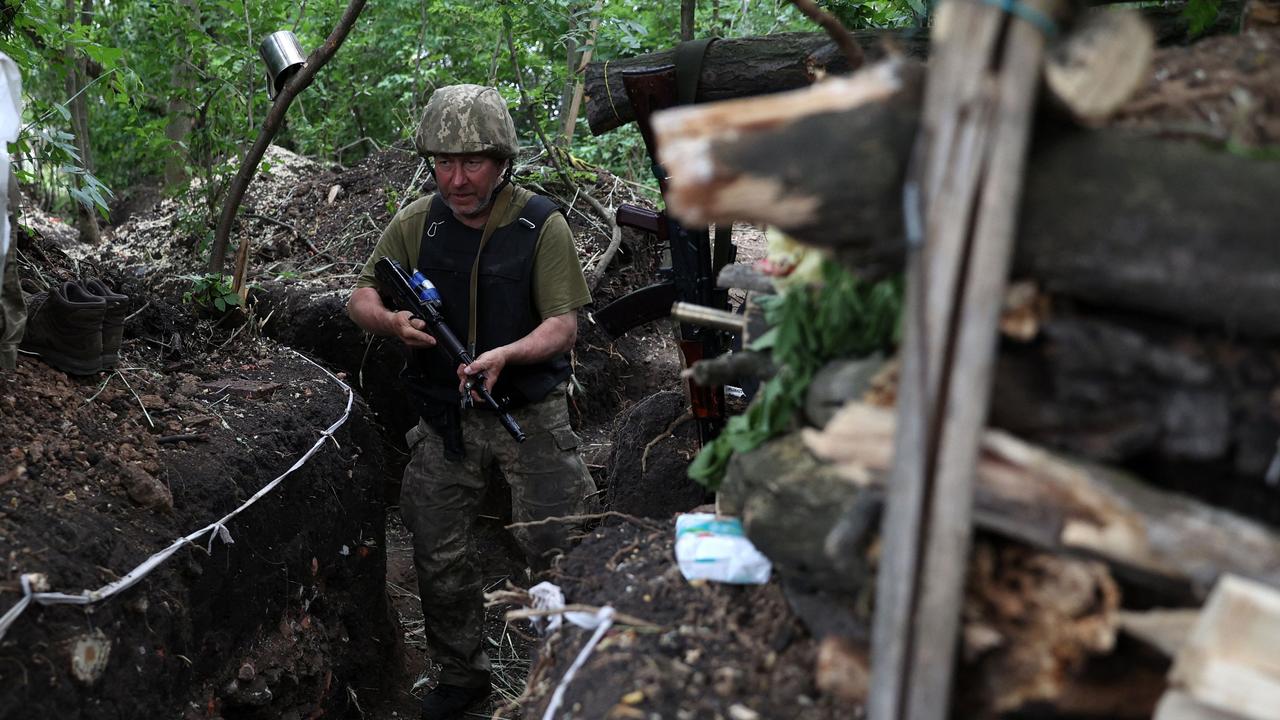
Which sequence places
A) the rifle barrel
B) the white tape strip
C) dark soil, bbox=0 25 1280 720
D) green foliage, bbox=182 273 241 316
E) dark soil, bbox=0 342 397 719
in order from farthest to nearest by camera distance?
green foliage, bbox=182 273 241 316 < dark soil, bbox=0 342 397 719 < the rifle barrel < the white tape strip < dark soil, bbox=0 25 1280 720

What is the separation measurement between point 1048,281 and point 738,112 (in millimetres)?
615

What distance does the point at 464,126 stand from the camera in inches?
172

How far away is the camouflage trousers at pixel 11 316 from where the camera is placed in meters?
3.62

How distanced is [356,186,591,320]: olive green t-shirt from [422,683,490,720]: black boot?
1815mm

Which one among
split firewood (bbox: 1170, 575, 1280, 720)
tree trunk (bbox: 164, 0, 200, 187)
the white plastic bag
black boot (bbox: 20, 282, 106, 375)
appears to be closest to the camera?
split firewood (bbox: 1170, 575, 1280, 720)

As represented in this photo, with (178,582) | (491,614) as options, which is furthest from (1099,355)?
(491,614)

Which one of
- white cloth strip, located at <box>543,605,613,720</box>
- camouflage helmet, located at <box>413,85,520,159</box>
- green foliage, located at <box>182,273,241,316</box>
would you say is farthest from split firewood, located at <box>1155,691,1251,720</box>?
green foliage, located at <box>182,273,241,316</box>

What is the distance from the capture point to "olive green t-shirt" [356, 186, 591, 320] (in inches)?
177

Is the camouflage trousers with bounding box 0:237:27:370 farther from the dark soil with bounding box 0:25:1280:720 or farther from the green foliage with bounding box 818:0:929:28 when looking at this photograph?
the green foliage with bounding box 818:0:929:28

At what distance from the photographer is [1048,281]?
1791 mm

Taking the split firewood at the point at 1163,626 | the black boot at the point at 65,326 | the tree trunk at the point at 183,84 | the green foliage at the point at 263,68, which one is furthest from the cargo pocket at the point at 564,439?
the split firewood at the point at 1163,626

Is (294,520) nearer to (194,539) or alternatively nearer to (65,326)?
(194,539)

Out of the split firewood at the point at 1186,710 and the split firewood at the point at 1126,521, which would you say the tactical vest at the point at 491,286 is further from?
the split firewood at the point at 1186,710

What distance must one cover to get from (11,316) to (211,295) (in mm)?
1880
